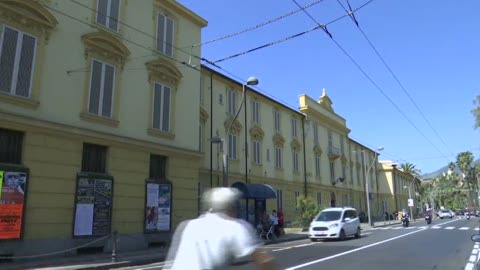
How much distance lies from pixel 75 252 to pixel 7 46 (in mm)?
7896

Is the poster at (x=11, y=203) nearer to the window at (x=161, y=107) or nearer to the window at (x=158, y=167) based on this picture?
the window at (x=158, y=167)

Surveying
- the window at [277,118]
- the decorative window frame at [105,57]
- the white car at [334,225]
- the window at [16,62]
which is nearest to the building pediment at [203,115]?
the decorative window frame at [105,57]

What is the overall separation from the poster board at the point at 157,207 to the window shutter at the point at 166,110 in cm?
288

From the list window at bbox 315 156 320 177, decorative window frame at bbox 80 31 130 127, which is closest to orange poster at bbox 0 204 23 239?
decorative window frame at bbox 80 31 130 127

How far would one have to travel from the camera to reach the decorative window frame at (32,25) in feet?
52.3

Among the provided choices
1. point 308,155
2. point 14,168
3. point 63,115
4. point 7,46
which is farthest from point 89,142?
point 308,155

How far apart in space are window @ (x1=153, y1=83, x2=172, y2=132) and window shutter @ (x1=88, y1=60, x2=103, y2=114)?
350 centimetres

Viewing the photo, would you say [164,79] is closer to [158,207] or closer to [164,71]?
[164,71]

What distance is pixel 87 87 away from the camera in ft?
62.3

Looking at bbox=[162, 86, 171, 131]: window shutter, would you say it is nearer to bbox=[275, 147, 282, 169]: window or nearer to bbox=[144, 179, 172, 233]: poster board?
bbox=[144, 179, 172, 233]: poster board

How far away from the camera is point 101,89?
64.6 feet

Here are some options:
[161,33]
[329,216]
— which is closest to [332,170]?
[329,216]

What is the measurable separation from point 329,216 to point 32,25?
62.2 feet

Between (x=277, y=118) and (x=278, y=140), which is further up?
(x=277, y=118)
